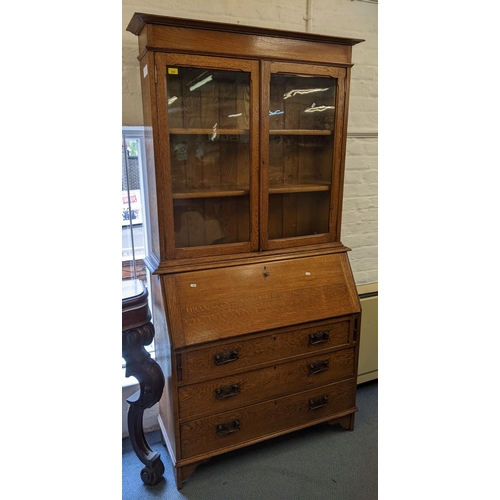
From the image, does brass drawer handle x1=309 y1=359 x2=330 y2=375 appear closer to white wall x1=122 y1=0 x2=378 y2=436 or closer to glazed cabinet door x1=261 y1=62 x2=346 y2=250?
glazed cabinet door x1=261 y1=62 x2=346 y2=250

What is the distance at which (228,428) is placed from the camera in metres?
1.91

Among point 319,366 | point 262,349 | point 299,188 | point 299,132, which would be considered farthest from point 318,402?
point 299,132

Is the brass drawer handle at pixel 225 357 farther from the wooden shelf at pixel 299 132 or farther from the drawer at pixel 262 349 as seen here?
the wooden shelf at pixel 299 132

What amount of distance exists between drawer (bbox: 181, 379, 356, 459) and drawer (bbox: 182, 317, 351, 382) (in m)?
0.23

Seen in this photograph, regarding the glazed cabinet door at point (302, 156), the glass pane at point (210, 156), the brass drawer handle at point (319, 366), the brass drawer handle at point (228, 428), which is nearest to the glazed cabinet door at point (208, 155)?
the glass pane at point (210, 156)

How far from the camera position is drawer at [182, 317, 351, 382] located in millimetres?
1779

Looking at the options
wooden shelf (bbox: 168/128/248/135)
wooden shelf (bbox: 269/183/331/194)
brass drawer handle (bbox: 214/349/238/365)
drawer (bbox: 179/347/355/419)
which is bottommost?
drawer (bbox: 179/347/355/419)

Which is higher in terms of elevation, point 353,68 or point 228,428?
point 353,68

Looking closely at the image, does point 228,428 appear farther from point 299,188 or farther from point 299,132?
point 299,132

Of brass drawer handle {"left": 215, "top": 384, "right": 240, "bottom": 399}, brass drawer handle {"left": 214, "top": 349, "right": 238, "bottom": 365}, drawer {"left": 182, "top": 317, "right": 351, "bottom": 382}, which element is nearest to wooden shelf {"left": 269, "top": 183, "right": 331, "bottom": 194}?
drawer {"left": 182, "top": 317, "right": 351, "bottom": 382}

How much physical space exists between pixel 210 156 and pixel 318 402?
141cm

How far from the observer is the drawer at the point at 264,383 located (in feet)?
5.92

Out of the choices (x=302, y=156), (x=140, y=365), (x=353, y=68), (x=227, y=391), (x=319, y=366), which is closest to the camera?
(x=140, y=365)
